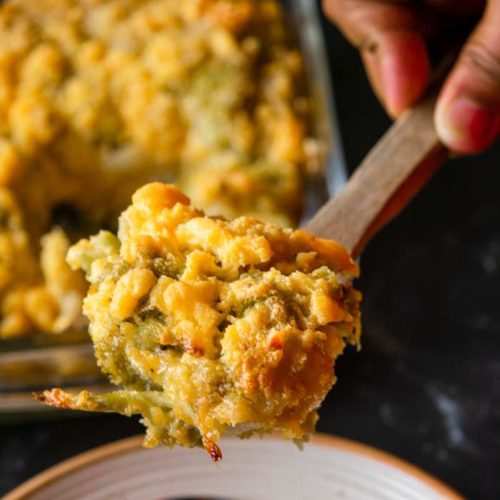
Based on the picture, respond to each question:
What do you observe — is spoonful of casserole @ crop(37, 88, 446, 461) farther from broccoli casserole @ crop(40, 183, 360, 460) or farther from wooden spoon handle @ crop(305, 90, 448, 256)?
wooden spoon handle @ crop(305, 90, 448, 256)

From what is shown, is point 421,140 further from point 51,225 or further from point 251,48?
point 51,225

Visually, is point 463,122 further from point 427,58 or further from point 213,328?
point 213,328

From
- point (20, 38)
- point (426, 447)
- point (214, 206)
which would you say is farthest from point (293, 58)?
point (426, 447)

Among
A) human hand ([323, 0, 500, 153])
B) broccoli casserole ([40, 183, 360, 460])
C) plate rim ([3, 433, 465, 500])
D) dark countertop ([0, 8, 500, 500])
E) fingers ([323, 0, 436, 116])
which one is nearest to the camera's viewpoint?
broccoli casserole ([40, 183, 360, 460])

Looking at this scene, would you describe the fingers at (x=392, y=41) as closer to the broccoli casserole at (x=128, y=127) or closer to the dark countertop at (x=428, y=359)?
the broccoli casserole at (x=128, y=127)

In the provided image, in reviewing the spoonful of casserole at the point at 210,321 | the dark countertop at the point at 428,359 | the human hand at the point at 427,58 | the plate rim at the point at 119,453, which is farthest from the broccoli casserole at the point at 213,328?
the dark countertop at the point at 428,359

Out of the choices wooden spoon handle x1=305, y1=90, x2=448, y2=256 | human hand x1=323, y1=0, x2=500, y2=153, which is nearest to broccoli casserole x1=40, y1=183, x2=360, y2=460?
wooden spoon handle x1=305, y1=90, x2=448, y2=256
